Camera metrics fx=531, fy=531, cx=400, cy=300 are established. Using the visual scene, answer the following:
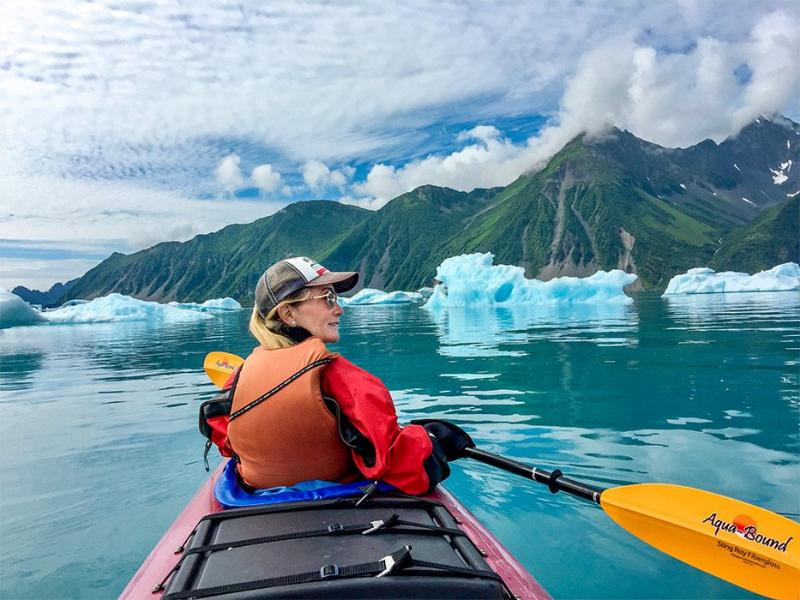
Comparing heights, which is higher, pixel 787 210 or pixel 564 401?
pixel 787 210

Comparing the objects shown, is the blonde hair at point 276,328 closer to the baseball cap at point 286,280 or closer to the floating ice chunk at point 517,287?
the baseball cap at point 286,280

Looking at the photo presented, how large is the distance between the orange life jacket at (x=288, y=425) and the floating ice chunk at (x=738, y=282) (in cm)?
8498

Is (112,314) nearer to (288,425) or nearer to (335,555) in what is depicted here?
(288,425)

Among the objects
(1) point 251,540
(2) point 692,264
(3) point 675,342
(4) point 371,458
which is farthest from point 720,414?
(2) point 692,264

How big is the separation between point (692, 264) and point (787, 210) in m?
43.1

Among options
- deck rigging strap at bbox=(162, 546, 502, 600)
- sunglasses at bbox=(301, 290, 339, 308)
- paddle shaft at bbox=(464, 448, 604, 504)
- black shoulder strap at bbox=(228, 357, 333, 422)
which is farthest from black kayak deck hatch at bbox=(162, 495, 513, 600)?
sunglasses at bbox=(301, 290, 339, 308)

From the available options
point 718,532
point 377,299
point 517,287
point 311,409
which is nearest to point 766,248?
point 377,299

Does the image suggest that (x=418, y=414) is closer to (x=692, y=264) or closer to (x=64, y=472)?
(x=64, y=472)


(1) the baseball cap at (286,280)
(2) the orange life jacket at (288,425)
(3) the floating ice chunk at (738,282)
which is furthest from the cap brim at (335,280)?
(3) the floating ice chunk at (738,282)

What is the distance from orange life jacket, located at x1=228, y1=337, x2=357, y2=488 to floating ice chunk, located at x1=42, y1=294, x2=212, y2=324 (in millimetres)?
62702

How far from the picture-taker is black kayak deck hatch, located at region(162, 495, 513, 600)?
96.3 inches

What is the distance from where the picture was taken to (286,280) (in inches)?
146

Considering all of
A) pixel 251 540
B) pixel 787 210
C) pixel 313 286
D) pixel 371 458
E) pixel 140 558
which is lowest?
pixel 140 558

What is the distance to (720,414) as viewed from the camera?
9.34m
